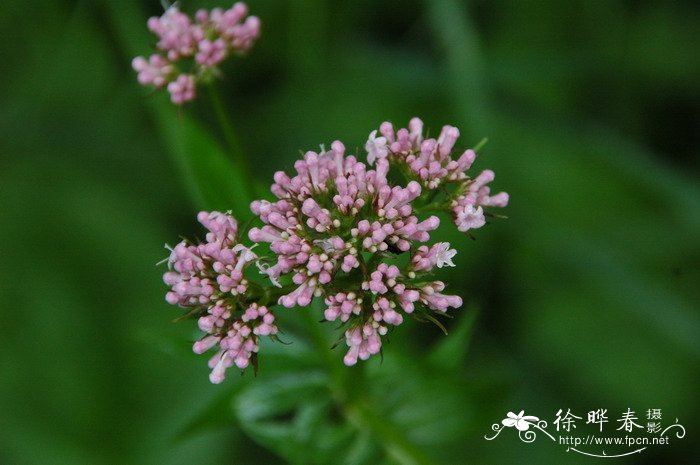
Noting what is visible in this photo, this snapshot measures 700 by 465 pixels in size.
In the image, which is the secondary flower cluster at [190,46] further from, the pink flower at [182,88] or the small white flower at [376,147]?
the small white flower at [376,147]

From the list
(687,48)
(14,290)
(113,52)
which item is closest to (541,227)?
(687,48)

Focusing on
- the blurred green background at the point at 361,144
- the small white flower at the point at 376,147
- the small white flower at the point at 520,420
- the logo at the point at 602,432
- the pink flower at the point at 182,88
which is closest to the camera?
the small white flower at the point at 376,147

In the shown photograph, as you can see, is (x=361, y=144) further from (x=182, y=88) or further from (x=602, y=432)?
(x=602, y=432)

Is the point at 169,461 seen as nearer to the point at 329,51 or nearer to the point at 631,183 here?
the point at 329,51

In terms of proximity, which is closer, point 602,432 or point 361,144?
point 602,432

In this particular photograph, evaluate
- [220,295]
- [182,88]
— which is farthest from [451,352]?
[182,88]

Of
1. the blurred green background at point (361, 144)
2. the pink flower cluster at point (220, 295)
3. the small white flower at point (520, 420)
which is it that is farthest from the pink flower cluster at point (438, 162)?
the blurred green background at point (361, 144)

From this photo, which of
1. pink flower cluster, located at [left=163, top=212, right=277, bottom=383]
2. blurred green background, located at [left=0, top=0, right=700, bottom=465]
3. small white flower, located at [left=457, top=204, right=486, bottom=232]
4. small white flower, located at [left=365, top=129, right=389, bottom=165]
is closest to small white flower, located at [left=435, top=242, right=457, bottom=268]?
small white flower, located at [left=457, top=204, right=486, bottom=232]
